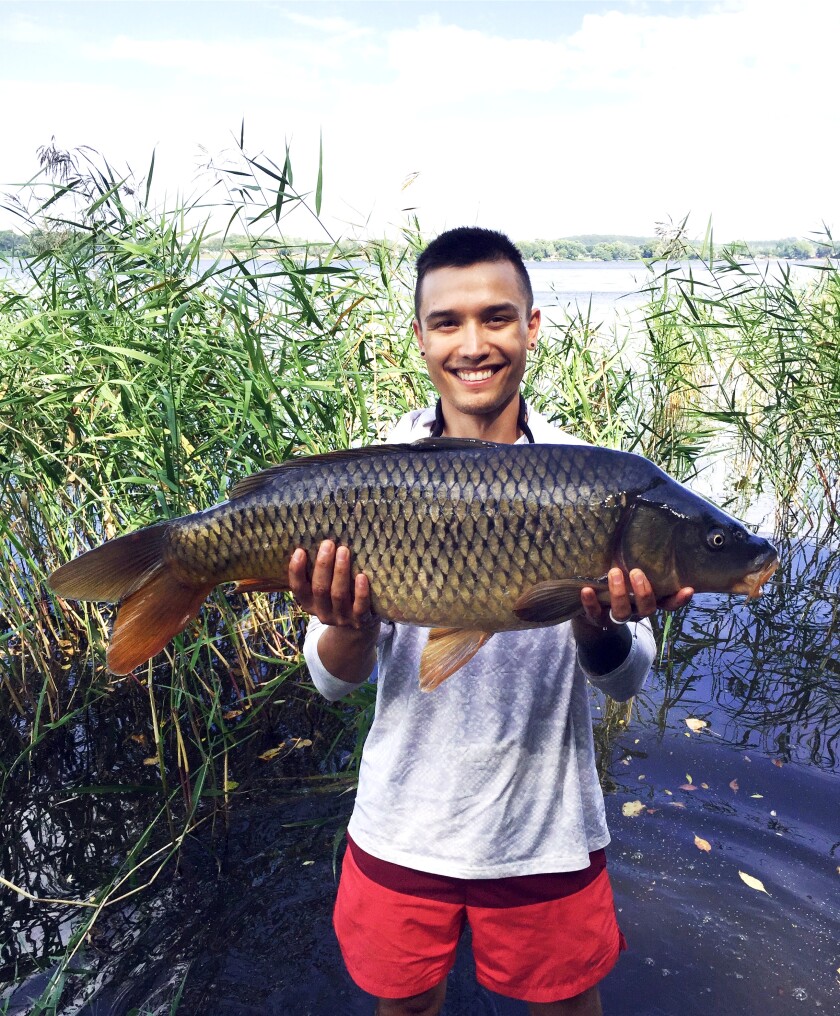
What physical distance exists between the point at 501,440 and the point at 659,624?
2.74m

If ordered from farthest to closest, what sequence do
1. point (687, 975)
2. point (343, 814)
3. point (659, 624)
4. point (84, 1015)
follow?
point (659, 624), point (343, 814), point (687, 975), point (84, 1015)

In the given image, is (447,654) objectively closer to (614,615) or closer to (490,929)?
(614,615)

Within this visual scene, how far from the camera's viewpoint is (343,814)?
10.6ft

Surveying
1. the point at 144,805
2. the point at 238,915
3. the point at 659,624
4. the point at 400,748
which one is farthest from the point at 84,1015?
the point at 659,624

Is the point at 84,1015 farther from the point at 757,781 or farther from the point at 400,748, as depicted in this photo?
the point at 757,781

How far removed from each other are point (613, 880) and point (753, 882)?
0.45 meters

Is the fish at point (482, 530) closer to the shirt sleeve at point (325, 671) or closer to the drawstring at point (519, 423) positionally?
the shirt sleeve at point (325, 671)

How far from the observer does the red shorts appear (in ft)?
5.63

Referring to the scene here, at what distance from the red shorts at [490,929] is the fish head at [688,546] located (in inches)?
24.4

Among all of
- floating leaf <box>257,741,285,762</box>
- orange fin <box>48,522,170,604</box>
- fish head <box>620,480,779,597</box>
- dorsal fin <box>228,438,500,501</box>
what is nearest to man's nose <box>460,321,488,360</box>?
dorsal fin <box>228,438,500,501</box>

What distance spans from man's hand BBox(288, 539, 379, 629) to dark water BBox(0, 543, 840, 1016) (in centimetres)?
141

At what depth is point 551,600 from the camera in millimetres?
1530

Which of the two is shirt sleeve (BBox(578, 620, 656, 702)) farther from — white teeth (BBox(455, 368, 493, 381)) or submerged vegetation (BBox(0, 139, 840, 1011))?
submerged vegetation (BBox(0, 139, 840, 1011))

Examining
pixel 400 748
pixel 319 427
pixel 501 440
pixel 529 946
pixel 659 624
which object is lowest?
pixel 659 624
